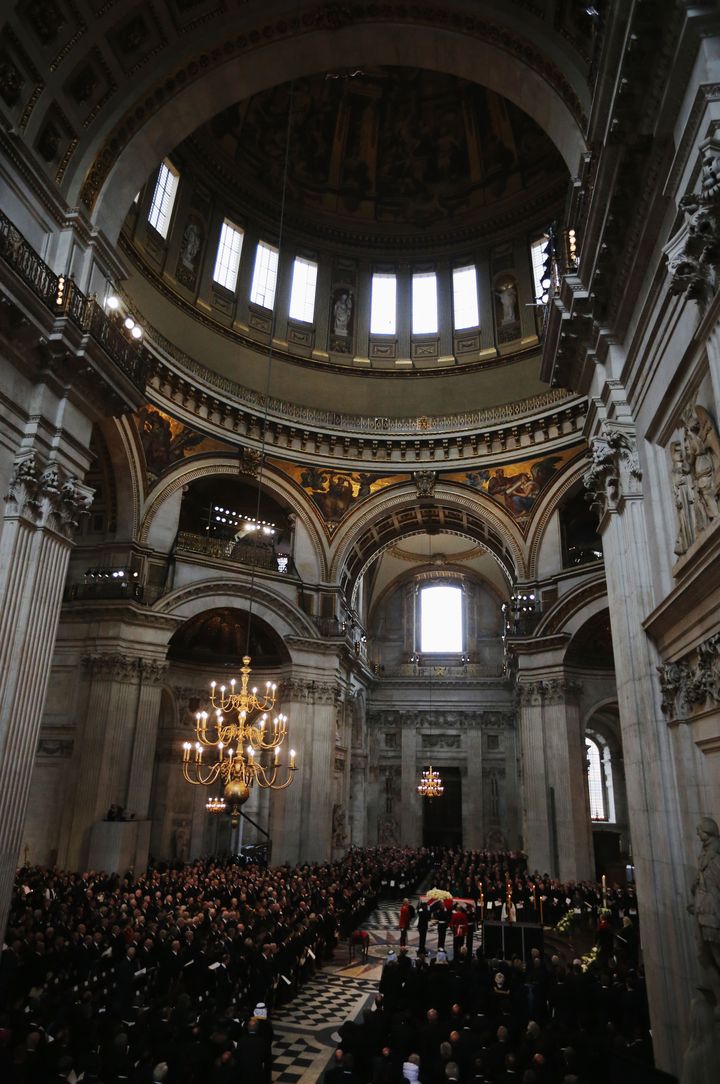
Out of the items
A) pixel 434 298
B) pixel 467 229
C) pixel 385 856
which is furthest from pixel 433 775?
pixel 467 229

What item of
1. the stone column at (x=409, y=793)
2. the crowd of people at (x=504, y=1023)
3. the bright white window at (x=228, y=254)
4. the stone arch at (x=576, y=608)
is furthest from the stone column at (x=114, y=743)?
the stone column at (x=409, y=793)

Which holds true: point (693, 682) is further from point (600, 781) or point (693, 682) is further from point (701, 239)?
point (600, 781)

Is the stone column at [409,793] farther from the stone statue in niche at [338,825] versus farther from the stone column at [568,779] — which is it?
the stone column at [568,779]

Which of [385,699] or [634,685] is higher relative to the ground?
[385,699]

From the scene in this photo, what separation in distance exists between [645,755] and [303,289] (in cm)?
→ 2109

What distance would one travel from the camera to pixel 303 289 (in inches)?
993

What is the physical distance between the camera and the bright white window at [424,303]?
25.8m

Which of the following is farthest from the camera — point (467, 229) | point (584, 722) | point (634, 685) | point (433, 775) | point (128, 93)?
point (433, 775)

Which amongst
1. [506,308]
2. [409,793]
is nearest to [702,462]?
[506,308]

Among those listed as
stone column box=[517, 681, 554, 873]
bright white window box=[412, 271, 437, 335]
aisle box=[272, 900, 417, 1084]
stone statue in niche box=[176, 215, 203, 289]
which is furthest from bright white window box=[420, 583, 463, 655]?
aisle box=[272, 900, 417, 1084]

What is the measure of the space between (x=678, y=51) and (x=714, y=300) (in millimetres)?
2170

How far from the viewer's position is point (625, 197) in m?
Answer: 7.80

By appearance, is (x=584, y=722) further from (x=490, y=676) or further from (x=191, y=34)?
(x=191, y=34)

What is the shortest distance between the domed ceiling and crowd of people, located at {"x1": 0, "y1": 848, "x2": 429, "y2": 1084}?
65.8ft
